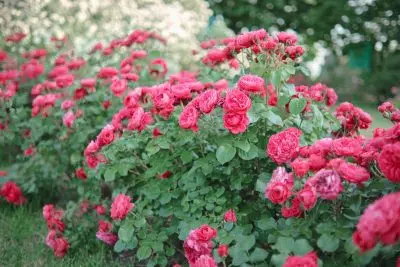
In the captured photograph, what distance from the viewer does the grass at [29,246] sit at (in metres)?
2.66

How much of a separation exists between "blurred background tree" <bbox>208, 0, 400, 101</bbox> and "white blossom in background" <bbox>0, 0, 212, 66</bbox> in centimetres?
568

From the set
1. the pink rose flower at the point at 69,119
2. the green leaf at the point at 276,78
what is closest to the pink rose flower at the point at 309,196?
the green leaf at the point at 276,78

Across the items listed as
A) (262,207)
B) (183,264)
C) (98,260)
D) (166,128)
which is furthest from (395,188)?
(98,260)

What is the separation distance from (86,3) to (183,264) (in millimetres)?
4342

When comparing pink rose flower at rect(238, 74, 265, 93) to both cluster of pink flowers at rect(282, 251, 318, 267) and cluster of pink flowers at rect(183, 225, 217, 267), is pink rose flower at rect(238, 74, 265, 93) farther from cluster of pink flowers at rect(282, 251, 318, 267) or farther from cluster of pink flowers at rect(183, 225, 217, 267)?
cluster of pink flowers at rect(282, 251, 318, 267)

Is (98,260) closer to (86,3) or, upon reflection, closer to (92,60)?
(92,60)

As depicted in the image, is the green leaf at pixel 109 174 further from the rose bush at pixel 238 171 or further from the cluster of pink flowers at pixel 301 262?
the cluster of pink flowers at pixel 301 262

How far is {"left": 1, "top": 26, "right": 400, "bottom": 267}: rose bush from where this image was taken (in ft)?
5.42

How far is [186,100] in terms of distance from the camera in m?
2.48

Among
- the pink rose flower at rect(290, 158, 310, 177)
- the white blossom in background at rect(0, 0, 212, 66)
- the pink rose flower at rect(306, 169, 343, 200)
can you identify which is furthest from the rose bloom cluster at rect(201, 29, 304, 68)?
the white blossom in background at rect(0, 0, 212, 66)

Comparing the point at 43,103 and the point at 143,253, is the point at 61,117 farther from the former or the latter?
the point at 143,253

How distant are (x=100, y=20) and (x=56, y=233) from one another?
3965 millimetres

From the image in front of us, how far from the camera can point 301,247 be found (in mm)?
1631

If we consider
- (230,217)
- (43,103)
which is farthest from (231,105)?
(43,103)
